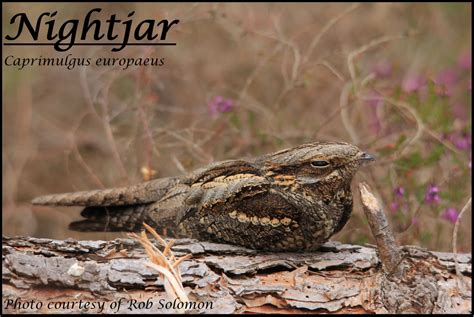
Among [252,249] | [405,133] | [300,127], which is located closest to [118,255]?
[252,249]

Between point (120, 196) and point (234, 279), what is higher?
point (120, 196)

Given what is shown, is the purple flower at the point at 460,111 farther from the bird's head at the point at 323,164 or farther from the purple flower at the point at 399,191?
the bird's head at the point at 323,164

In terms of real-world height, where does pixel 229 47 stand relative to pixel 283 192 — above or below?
above

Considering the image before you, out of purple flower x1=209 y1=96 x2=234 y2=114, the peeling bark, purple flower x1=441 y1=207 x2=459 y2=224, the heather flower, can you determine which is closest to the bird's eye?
the peeling bark

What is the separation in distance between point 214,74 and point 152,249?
4129mm

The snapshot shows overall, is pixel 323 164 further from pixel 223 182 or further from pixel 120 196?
pixel 120 196

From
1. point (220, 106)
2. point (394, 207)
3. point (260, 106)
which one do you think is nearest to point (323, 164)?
point (394, 207)

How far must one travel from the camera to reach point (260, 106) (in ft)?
17.2

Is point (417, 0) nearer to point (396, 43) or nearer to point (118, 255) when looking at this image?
point (396, 43)

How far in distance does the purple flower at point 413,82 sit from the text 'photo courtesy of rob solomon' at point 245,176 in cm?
4

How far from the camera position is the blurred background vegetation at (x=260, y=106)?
3.83 m

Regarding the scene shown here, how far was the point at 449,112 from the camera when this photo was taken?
395 centimetres

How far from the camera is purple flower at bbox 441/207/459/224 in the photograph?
367cm

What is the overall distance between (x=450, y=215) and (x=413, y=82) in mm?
1685
